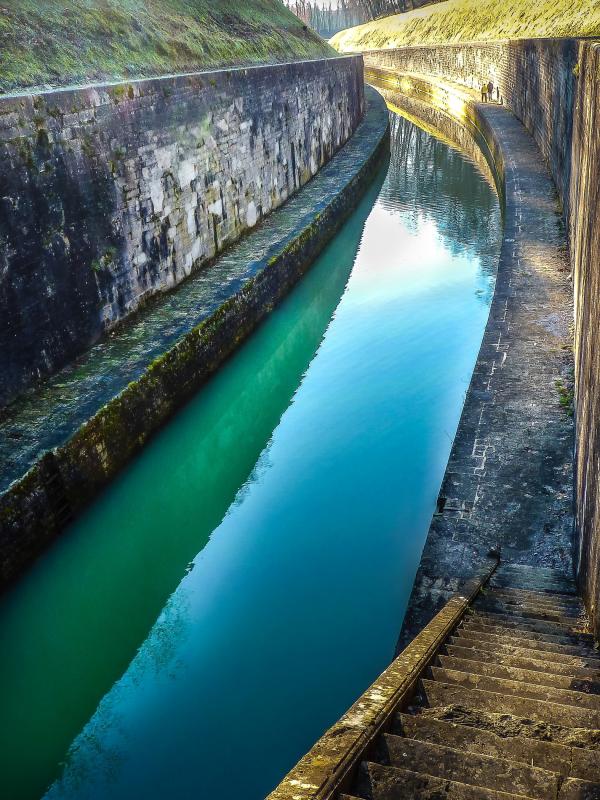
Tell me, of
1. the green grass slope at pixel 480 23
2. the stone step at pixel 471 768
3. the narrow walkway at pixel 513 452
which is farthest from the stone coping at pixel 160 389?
the green grass slope at pixel 480 23

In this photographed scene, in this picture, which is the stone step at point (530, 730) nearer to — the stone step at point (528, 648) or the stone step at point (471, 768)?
the stone step at point (471, 768)

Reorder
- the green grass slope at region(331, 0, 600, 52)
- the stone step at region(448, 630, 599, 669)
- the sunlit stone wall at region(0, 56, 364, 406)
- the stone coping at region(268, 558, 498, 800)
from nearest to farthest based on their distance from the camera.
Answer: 1. the stone coping at region(268, 558, 498, 800)
2. the stone step at region(448, 630, 599, 669)
3. the sunlit stone wall at region(0, 56, 364, 406)
4. the green grass slope at region(331, 0, 600, 52)

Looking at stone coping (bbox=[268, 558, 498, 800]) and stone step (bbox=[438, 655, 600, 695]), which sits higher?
stone coping (bbox=[268, 558, 498, 800])

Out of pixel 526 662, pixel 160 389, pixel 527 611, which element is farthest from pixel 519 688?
pixel 160 389

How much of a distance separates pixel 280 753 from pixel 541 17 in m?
26.8

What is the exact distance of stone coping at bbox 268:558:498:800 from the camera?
81.4 inches

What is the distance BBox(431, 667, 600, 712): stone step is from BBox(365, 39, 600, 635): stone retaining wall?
1.94 feet

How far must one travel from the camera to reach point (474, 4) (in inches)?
1362

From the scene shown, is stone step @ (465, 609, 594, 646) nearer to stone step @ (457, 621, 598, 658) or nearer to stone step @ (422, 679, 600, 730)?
stone step @ (457, 621, 598, 658)

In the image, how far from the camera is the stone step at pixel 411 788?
6.89 ft

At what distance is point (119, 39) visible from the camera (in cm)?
983

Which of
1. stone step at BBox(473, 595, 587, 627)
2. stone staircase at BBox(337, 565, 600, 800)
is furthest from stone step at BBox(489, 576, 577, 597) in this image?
stone staircase at BBox(337, 565, 600, 800)

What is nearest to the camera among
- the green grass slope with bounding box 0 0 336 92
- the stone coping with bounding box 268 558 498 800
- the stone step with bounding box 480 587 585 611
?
the stone coping with bounding box 268 558 498 800

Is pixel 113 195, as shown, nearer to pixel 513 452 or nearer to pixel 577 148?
pixel 513 452
